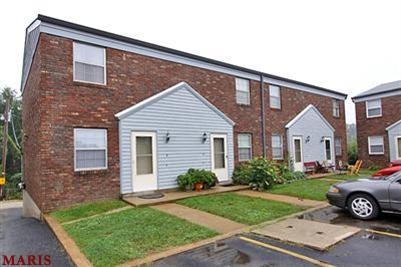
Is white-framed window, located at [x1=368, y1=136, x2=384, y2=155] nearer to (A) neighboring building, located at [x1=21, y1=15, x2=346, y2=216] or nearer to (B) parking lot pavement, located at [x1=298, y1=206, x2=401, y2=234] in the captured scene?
(A) neighboring building, located at [x1=21, y1=15, x2=346, y2=216]

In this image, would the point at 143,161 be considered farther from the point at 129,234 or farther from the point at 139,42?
the point at 129,234

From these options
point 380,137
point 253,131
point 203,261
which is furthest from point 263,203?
point 380,137

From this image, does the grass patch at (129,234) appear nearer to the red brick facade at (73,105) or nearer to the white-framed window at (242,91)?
the red brick facade at (73,105)

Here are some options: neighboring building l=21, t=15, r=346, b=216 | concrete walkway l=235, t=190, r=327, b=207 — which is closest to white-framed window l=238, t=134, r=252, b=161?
neighboring building l=21, t=15, r=346, b=216

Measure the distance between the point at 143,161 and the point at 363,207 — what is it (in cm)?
730

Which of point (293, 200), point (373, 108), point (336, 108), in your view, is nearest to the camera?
point (293, 200)

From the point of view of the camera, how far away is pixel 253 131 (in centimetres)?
1559

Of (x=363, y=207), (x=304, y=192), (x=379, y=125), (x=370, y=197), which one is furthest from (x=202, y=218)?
(x=379, y=125)

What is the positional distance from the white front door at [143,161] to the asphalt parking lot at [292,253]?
5537mm

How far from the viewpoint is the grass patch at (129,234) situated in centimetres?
509

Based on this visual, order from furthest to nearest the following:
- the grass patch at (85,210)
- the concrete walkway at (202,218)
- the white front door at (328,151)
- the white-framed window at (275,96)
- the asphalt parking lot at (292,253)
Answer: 1. the white front door at (328,151)
2. the white-framed window at (275,96)
3. the grass patch at (85,210)
4. the concrete walkway at (202,218)
5. the asphalt parking lot at (292,253)

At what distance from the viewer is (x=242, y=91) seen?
1550 cm

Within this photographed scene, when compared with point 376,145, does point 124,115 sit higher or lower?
higher

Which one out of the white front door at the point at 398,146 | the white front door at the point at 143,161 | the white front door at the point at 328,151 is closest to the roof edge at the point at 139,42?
the white front door at the point at 143,161
